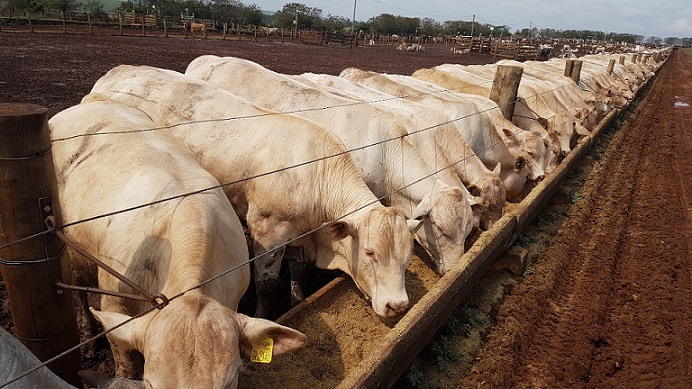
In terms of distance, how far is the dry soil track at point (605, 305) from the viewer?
450 cm

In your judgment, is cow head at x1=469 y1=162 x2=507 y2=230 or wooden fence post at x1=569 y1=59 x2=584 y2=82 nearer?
cow head at x1=469 y1=162 x2=507 y2=230

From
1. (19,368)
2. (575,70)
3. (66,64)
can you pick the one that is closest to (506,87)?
(575,70)

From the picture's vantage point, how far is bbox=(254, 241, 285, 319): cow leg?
16.4 feet

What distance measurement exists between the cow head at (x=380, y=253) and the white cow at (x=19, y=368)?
2567mm

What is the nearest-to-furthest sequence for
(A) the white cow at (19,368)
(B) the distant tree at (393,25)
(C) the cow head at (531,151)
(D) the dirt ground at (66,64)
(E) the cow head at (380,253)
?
(A) the white cow at (19,368) → (E) the cow head at (380,253) → (C) the cow head at (531,151) → (D) the dirt ground at (66,64) → (B) the distant tree at (393,25)

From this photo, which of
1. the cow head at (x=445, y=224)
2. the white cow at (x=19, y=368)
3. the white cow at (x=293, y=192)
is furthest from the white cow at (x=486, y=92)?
the white cow at (x=19, y=368)

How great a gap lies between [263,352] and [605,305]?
4577 mm

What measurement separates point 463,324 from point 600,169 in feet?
27.4

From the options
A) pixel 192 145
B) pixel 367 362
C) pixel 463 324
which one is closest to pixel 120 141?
pixel 192 145

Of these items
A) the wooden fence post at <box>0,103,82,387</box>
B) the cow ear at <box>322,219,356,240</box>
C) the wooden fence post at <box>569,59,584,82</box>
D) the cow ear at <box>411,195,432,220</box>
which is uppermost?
the wooden fence post at <box>569,59,584,82</box>

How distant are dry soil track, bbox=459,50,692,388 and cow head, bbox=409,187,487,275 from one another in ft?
2.64

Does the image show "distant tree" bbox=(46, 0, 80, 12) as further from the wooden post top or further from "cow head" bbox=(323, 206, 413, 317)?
the wooden post top

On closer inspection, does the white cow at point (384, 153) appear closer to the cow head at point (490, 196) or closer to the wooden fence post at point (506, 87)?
the cow head at point (490, 196)

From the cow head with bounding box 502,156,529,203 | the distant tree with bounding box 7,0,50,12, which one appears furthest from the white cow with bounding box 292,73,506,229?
the distant tree with bounding box 7,0,50,12
